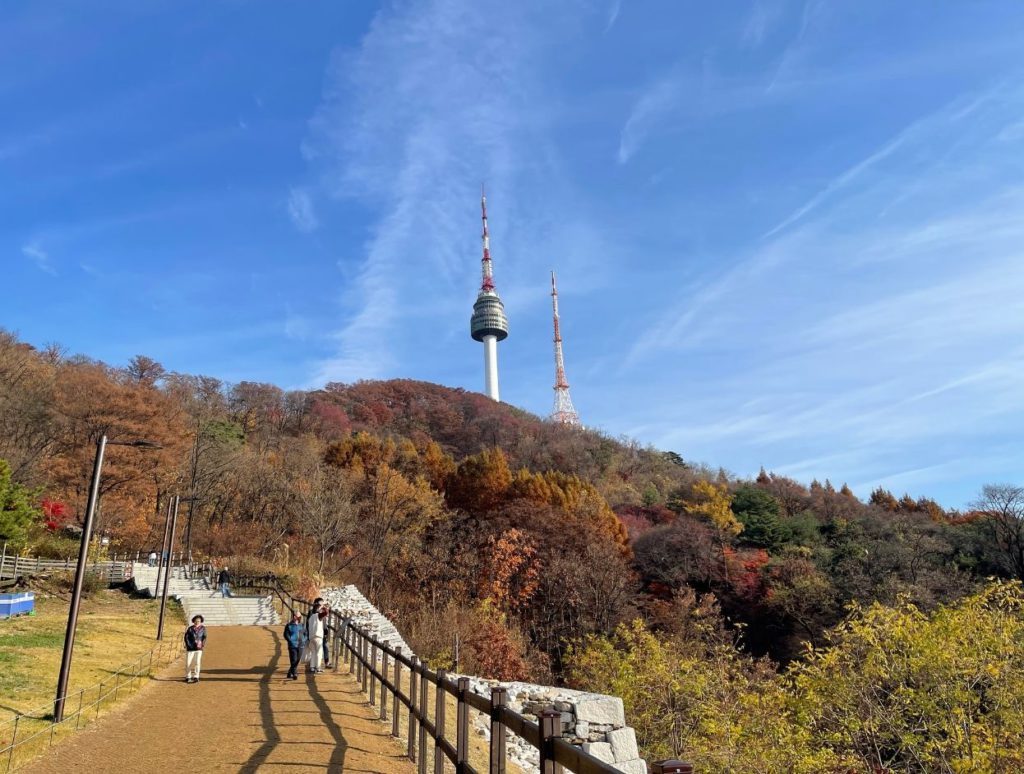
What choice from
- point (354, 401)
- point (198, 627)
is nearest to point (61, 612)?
point (198, 627)

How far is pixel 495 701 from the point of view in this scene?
201 inches

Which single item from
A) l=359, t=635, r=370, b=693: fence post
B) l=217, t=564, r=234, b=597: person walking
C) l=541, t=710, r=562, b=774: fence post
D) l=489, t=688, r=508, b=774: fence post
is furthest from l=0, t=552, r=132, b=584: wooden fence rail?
l=541, t=710, r=562, b=774: fence post

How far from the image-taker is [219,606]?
98.2 feet

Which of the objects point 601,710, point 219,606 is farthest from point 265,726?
point 219,606

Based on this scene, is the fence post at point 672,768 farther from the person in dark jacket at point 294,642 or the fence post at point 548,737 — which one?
the person in dark jacket at point 294,642

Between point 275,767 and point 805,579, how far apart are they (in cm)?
3964

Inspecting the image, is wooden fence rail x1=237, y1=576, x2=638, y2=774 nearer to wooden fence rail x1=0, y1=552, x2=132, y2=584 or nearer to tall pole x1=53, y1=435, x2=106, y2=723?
tall pole x1=53, y1=435, x2=106, y2=723

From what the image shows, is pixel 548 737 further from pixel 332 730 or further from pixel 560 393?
pixel 560 393

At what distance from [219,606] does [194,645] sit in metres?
17.7

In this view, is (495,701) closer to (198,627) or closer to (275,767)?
(275,767)

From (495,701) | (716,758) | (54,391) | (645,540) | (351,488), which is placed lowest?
(716,758)

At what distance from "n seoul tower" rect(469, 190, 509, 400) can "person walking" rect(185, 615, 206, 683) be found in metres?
119

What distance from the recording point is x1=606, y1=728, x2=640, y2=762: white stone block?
1399 centimetres

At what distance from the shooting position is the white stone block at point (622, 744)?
14.0 meters
